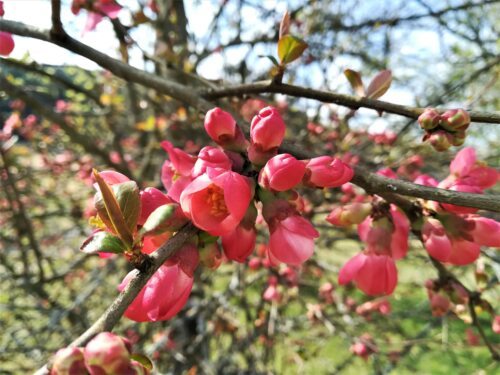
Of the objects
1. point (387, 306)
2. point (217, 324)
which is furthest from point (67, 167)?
point (387, 306)

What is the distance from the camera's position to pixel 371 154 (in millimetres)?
3041

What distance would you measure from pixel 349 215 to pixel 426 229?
0.13 metres

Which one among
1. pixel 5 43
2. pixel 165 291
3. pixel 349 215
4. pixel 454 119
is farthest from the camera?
pixel 5 43

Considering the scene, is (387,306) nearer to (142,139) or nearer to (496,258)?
(496,258)

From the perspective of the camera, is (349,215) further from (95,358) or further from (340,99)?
(95,358)

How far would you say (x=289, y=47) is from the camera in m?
0.75

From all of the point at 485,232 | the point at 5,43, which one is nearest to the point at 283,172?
the point at 485,232

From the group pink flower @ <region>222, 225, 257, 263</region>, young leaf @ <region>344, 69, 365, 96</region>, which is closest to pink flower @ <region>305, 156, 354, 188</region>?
pink flower @ <region>222, 225, 257, 263</region>

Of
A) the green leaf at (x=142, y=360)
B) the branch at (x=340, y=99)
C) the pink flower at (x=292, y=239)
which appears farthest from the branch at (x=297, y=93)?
the green leaf at (x=142, y=360)

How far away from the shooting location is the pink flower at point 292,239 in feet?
2.03

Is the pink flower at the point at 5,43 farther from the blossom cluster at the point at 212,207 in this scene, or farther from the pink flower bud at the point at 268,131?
the pink flower bud at the point at 268,131

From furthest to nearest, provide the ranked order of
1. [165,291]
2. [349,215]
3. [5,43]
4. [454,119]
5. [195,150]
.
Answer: [195,150] < [5,43] < [349,215] < [454,119] < [165,291]

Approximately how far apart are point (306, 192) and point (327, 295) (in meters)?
0.63

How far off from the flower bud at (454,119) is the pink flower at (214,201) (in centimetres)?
34
